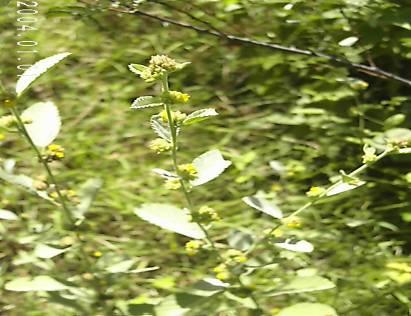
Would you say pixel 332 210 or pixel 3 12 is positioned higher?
pixel 3 12

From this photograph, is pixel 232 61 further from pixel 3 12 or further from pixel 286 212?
pixel 3 12

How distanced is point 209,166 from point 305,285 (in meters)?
0.24

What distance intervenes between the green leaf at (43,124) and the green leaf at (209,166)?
0.24 meters

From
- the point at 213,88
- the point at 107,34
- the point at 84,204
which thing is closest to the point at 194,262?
the point at 84,204

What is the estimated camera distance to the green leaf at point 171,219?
1.17m

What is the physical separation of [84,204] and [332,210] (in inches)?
25.2

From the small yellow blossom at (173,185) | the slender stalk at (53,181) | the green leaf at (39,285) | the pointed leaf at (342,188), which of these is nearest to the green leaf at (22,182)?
the slender stalk at (53,181)

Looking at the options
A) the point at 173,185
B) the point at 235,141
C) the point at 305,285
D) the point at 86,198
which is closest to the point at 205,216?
the point at 173,185

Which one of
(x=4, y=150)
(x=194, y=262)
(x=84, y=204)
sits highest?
(x=84, y=204)

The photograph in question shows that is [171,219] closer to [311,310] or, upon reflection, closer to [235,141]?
[311,310]

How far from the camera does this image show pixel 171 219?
1190mm

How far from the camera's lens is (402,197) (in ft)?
5.60
